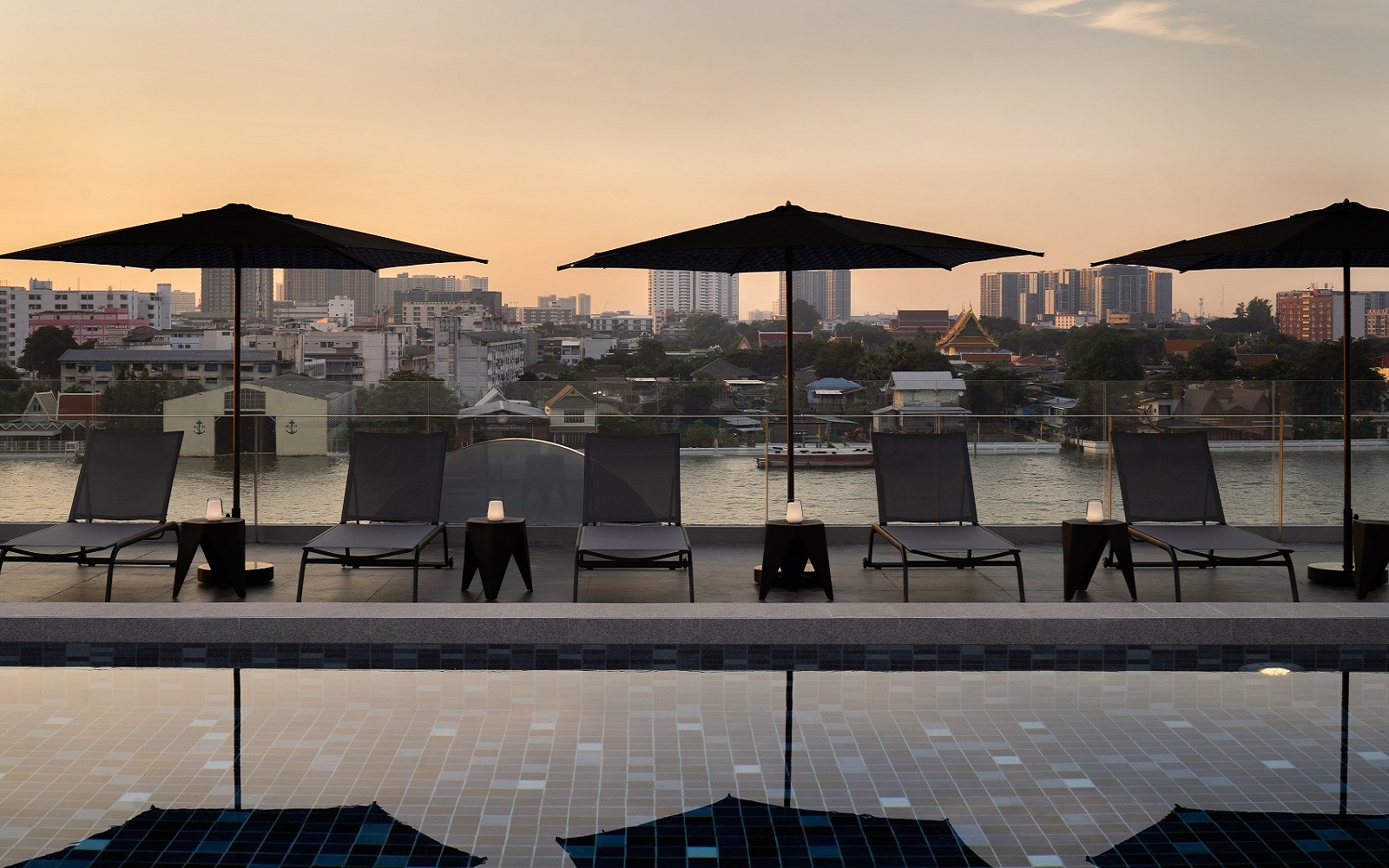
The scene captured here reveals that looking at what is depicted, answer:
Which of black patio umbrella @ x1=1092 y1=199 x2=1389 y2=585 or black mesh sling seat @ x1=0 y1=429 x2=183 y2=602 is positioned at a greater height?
black patio umbrella @ x1=1092 y1=199 x2=1389 y2=585

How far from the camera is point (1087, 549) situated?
5680 millimetres

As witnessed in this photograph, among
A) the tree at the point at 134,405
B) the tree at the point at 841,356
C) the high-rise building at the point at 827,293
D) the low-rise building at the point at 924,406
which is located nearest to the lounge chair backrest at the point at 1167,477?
the low-rise building at the point at 924,406

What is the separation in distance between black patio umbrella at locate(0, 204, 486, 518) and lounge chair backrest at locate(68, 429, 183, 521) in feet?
1.15

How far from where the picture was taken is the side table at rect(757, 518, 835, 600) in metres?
5.67

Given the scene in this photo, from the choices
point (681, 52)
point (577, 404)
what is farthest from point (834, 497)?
point (681, 52)

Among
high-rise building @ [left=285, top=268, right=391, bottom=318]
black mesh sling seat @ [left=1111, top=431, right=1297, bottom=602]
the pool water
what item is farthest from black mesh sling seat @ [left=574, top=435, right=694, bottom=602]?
high-rise building @ [left=285, top=268, right=391, bottom=318]

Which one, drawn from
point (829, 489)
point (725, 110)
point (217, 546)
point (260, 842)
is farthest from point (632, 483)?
point (725, 110)

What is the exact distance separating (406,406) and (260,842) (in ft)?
15.8

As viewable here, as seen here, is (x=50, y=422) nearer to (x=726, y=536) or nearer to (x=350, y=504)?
(x=350, y=504)

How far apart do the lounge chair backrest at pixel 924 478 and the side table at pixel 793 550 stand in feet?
2.25

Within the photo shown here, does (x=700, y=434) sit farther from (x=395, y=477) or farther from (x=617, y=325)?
(x=617, y=325)

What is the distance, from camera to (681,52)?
2173 centimetres

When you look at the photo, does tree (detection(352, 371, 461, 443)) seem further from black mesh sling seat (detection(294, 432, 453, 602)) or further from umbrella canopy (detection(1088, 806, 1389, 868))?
umbrella canopy (detection(1088, 806, 1389, 868))

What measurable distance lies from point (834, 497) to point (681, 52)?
15.8 meters
